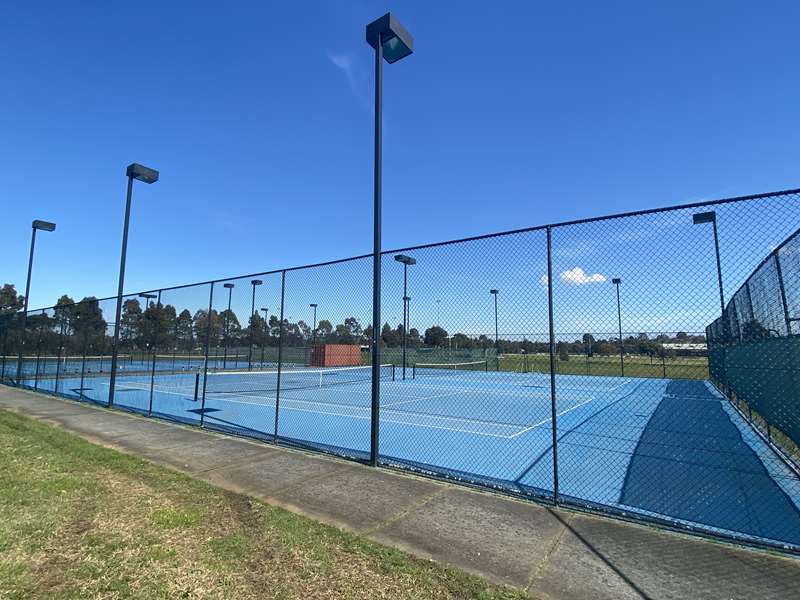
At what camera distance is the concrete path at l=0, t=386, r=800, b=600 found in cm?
331

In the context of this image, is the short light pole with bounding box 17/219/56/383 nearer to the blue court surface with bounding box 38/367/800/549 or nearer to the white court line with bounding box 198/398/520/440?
the blue court surface with bounding box 38/367/800/549

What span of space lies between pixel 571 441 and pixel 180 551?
26.7ft

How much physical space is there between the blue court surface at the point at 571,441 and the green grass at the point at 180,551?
253 cm

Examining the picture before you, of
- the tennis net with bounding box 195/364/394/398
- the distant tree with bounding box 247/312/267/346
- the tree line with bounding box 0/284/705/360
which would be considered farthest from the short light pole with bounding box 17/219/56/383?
the distant tree with bounding box 247/312/267/346

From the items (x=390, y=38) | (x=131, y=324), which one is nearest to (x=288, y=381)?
(x=131, y=324)

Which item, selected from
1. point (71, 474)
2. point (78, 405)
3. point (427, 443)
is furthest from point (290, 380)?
point (71, 474)

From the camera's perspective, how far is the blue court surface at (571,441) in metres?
5.55

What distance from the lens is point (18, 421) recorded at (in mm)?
9367

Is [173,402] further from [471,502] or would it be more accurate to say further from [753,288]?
[753,288]

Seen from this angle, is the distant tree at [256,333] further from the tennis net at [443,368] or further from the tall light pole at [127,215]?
the tennis net at [443,368]

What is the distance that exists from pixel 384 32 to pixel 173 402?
13594 mm

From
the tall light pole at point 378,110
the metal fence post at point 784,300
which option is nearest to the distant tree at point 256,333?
the tall light pole at point 378,110

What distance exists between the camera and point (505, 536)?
4133 mm

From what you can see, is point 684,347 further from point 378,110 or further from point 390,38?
point 390,38
